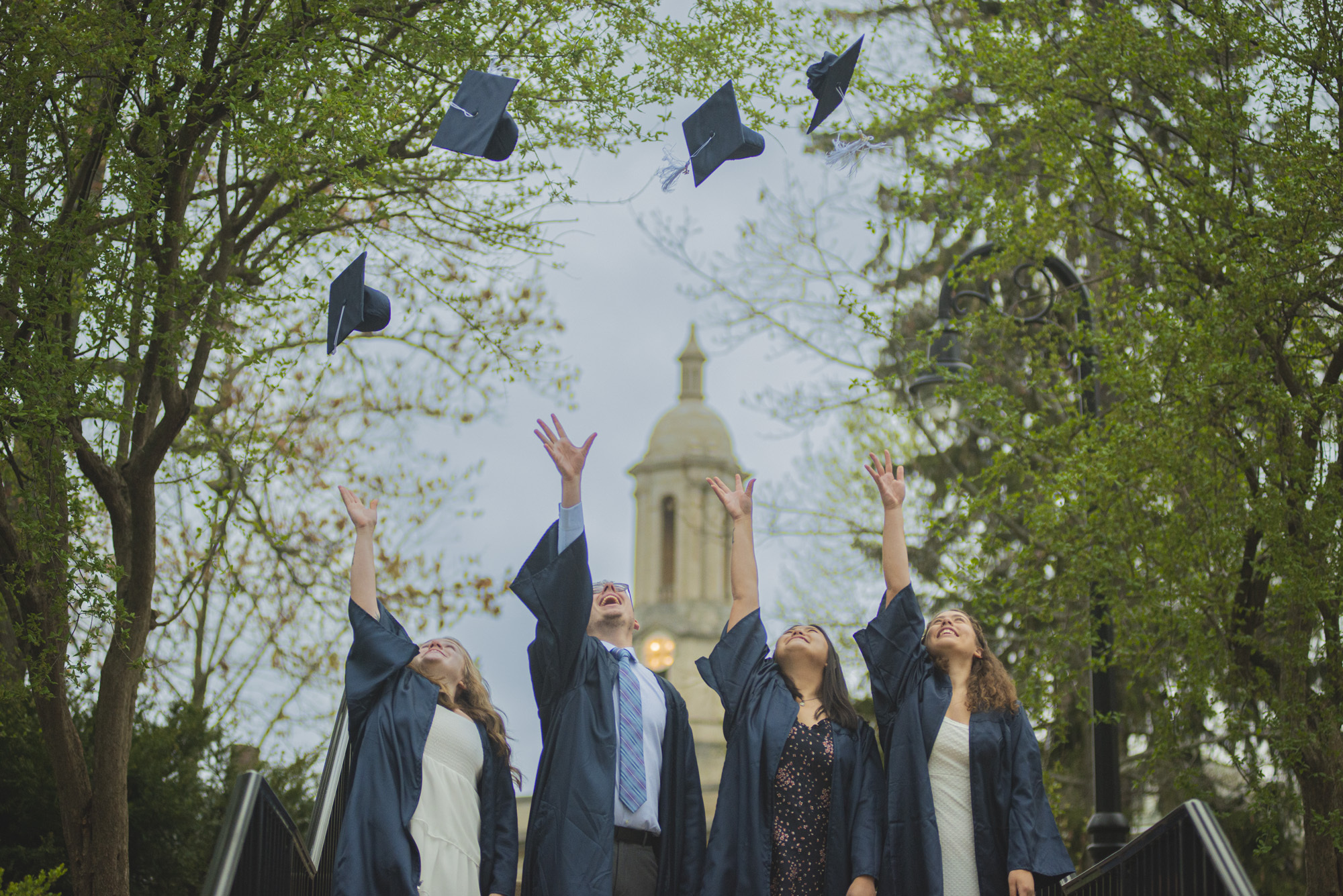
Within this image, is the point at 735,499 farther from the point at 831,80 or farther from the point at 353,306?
the point at 831,80

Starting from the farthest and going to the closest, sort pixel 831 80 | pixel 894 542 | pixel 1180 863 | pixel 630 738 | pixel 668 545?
1. pixel 668 545
2. pixel 831 80
3. pixel 894 542
4. pixel 630 738
5. pixel 1180 863

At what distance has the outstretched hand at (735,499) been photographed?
5.18m

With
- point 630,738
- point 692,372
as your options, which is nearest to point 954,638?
point 630,738

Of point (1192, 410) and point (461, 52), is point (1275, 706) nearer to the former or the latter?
point (1192, 410)

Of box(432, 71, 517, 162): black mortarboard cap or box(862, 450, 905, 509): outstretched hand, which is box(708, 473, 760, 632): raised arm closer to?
box(862, 450, 905, 509): outstretched hand

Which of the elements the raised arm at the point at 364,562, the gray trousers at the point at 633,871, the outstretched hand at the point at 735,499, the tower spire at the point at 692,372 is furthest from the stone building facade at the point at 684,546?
the gray trousers at the point at 633,871

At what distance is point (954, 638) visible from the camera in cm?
500

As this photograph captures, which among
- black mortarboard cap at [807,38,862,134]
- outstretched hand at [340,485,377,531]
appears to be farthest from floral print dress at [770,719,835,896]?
black mortarboard cap at [807,38,862,134]

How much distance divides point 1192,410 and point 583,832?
421 centimetres

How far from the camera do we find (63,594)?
599cm

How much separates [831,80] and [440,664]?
152 inches

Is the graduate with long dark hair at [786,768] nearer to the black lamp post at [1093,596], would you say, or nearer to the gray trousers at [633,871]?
the gray trousers at [633,871]

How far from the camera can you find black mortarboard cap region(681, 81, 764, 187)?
21.7 feet

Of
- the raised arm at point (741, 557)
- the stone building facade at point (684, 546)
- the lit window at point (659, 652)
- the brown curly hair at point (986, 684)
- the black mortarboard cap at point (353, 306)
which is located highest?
the stone building facade at point (684, 546)
